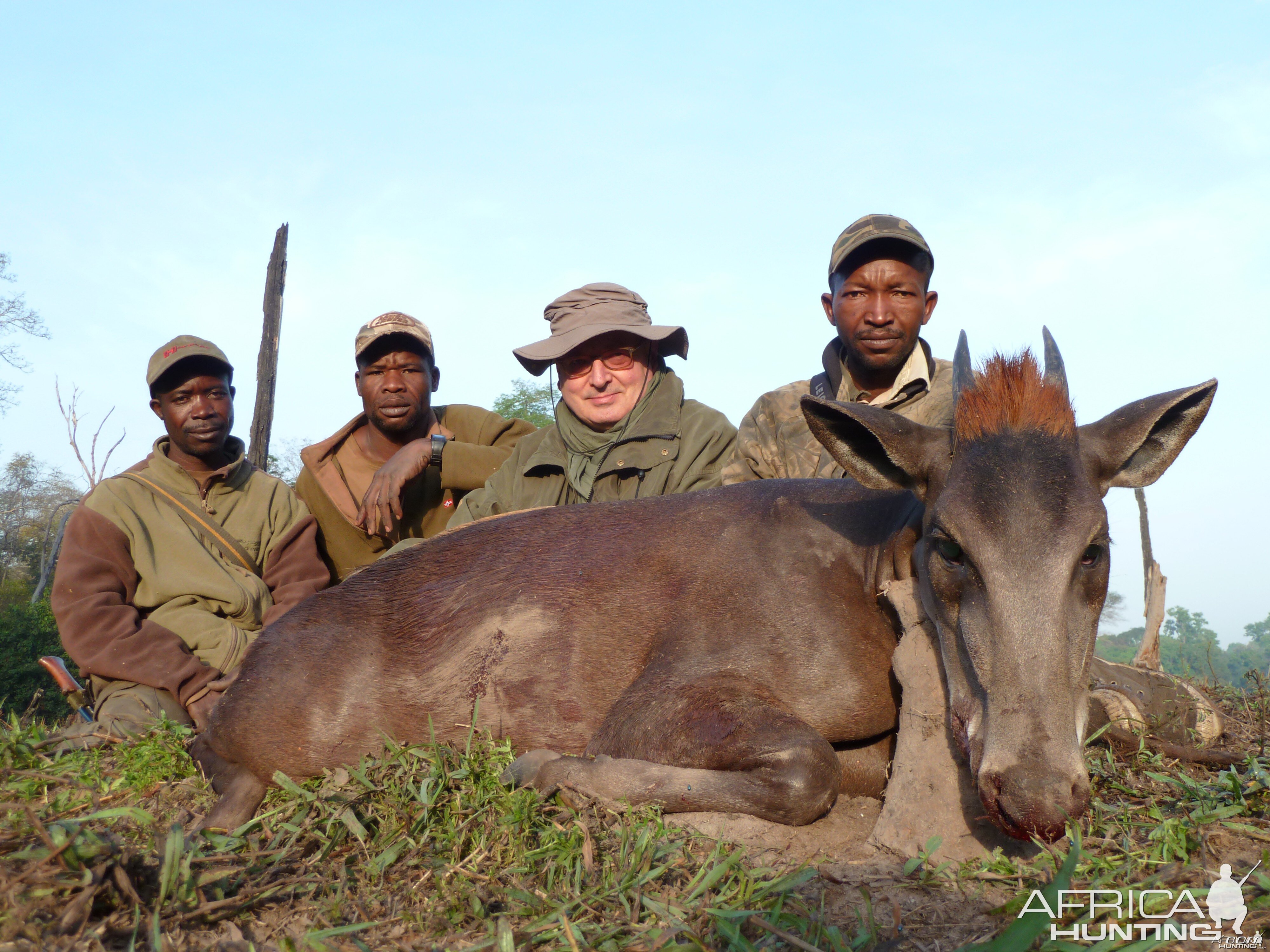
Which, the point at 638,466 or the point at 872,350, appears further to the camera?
the point at 638,466

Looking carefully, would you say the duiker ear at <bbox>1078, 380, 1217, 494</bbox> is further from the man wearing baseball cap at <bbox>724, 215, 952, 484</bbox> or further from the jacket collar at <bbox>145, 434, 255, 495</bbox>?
the jacket collar at <bbox>145, 434, 255, 495</bbox>

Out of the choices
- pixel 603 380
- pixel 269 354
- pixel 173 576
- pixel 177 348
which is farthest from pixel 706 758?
pixel 269 354

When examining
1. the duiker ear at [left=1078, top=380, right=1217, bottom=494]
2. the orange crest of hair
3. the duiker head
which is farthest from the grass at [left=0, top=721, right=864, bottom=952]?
the duiker ear at [left=1078, top=380, right=1217, bottom=494]

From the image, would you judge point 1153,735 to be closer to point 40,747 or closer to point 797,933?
point 797,933

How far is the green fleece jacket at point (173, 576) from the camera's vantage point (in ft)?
18.2

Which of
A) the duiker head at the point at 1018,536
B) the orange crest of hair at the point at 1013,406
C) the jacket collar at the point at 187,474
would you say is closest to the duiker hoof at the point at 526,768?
the duiker head at the point at 1018,536

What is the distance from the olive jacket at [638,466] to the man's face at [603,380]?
19 cm

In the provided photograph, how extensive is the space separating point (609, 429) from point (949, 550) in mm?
3382

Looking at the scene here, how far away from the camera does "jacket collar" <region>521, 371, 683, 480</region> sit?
594cm

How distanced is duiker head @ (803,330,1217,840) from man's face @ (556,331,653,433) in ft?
9.36

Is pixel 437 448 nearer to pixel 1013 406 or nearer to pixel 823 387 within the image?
pixel 823 387

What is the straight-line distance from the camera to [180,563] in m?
5.94

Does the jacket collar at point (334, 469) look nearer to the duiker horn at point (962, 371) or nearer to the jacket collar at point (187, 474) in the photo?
the jacket collar at point (187, 474)

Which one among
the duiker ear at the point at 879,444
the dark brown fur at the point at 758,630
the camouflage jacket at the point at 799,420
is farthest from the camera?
the camouflage jacket at the point at 799,420
